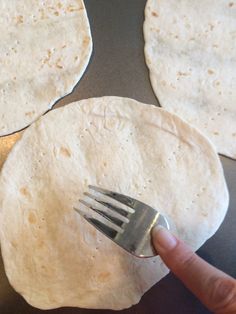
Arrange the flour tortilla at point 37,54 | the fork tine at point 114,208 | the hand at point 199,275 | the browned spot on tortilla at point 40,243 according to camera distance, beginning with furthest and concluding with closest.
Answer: the flour tortilla at point 37,54, the browned spot on tortilla at point 40,243, the fork tine at point 114,208, the hand at point 199,275

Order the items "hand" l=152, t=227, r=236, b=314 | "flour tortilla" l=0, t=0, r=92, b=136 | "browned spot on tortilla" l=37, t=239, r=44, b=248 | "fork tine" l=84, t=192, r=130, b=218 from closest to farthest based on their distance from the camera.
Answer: "hand" l=152, t=227, r=236, b=314 < "fork tine" l=84, t=192, r=130, b=218 < "browned spot on tortilla" l=37, t=239, r=44, b=248 < "flour tortilla" l=0, t=0, r=92, b=136

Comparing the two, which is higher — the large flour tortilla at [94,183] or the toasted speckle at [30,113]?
the toasted speckle at [30,113]

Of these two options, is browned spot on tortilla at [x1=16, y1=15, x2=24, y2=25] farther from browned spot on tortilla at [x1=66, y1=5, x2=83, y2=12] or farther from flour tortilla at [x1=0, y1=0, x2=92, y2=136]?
browned spot on tortilla at [x1=66, y1=5, x2=83, y2=12]

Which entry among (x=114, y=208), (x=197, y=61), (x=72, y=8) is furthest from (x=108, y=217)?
(x=72, y=8)

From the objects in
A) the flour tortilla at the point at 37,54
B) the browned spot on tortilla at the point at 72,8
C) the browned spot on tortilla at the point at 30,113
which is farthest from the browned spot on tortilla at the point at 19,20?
the browned spot on tortilla at the point at 30,113

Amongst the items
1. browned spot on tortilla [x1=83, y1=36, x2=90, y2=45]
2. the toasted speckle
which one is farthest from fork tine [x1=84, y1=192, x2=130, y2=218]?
browned spot on tortilla [x1=83, y1=36, x2=90, y2=45]

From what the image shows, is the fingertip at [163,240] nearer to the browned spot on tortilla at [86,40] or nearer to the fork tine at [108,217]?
the fork tine at [108,217]

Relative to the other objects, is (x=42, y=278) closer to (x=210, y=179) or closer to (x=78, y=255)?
(x=78, y=255)
